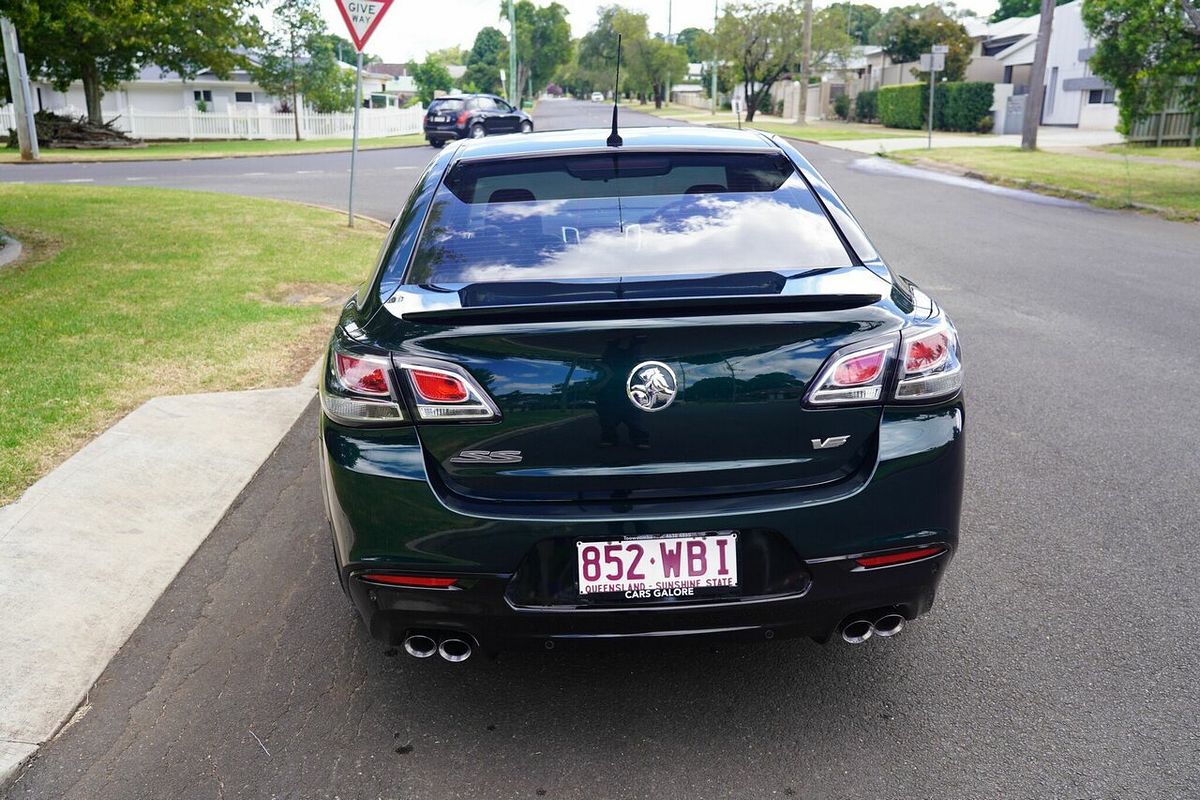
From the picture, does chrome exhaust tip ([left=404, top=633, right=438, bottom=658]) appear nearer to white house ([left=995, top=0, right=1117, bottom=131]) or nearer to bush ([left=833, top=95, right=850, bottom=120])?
white house ([left=995, top=0, right=1117, bottom=131])

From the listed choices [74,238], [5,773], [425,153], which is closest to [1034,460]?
[5,773]

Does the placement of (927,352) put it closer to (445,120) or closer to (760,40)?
(445,120)

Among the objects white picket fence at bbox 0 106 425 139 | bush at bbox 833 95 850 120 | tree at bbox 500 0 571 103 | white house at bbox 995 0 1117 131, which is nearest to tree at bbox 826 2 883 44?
tree at bbox 500 0 571 103

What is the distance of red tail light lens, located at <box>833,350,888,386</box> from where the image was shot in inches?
110

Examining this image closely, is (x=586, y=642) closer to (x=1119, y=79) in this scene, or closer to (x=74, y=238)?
(x=74, y=238)

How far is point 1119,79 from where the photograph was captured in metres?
18.7

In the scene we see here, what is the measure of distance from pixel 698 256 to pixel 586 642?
1.15 m

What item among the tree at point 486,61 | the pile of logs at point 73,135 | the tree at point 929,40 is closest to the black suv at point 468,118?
the pile of logs at point 73,135

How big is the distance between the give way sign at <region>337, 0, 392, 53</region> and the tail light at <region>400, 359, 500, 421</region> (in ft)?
34.8

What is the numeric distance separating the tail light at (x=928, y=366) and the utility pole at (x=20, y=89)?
1048 inches

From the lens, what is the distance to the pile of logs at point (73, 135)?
115 ft

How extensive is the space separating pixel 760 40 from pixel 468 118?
31.2 m

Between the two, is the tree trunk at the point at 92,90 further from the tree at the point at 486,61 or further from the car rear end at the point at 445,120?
the tree at the point at 486,61

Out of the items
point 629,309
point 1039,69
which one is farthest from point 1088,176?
point 629,309
